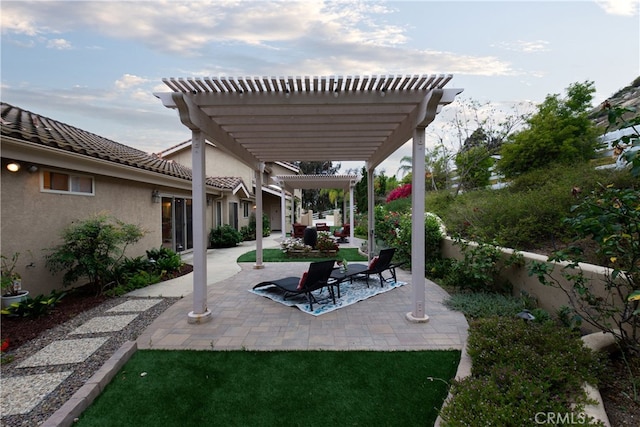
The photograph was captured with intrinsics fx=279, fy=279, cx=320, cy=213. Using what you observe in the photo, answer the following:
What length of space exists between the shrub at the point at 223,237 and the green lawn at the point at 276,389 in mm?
10335

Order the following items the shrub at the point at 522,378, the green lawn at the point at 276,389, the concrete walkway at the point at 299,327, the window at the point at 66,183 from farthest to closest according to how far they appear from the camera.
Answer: the window at the point at 66,183 < the concrete walkway at the point at 299,327 < the green lawn at the point at 276,389 < the shrub at the point at 522,378

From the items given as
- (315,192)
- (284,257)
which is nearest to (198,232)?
(284,257)

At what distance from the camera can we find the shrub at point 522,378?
2125 millimetres

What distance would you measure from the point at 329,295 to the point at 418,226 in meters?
2.51

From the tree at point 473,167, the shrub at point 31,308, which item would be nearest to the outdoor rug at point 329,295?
the shrub at point 31,308

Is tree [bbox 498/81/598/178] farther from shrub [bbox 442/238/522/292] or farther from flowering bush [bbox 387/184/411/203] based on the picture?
shrub [bbox 442/238/522/292]

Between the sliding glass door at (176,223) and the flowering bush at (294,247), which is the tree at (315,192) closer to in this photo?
the sliding glass door at (176,223)

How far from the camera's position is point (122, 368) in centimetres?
335

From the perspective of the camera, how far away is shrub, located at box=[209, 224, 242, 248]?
13.7 meters

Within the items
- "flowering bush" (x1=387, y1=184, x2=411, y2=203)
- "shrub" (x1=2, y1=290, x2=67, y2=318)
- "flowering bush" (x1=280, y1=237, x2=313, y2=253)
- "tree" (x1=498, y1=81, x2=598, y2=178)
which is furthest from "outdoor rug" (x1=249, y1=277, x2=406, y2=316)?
"flowering bush" (x1=387, y1=184, x2=411, y2=203)

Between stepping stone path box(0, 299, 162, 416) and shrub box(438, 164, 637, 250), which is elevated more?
shrub box(438, 164, 637, 250)

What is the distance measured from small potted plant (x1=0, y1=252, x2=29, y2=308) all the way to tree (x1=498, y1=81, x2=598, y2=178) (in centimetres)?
1371

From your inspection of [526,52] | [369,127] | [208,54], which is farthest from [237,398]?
[526,52]

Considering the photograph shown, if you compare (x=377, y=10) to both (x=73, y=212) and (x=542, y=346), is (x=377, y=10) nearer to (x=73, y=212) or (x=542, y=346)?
(x=542, y=346)
